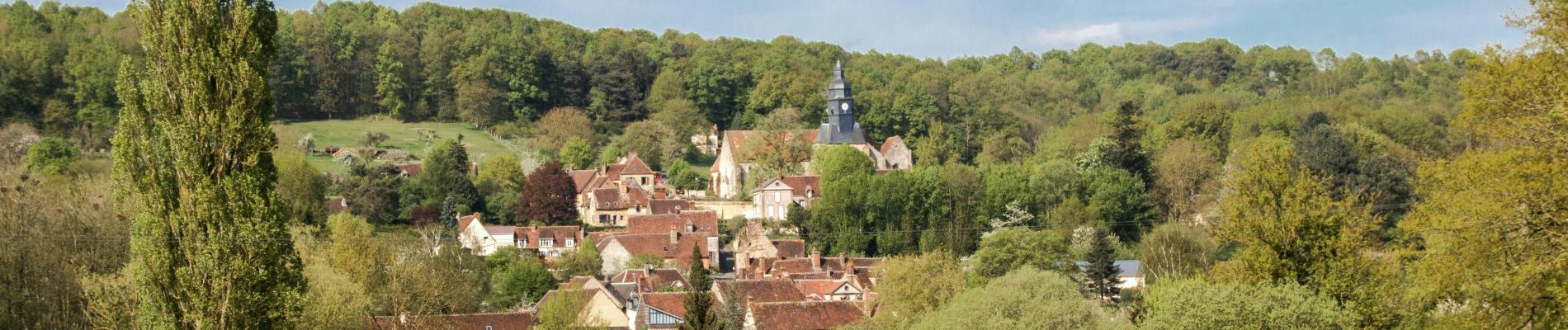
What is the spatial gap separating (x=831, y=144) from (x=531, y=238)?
24.4 meters

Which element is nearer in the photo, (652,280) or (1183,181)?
(652,280)

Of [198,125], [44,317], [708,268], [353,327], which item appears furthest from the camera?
[708,268]

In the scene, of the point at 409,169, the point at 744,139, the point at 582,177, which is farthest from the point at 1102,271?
the point at 409,169

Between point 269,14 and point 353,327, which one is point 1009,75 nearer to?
point 353,327

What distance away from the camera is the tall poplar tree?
1831 centimetres

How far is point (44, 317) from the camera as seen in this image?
1278 inches

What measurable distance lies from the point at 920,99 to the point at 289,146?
140ft

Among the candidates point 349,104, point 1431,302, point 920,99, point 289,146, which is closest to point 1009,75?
point 920,99

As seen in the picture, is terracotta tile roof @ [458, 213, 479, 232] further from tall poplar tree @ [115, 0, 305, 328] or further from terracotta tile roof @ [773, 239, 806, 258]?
tall poplar tree @ [115, 0, 305, 328]

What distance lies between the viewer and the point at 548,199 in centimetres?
6850

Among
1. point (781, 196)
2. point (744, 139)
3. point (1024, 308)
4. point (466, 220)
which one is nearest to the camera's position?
point (1024, 308)

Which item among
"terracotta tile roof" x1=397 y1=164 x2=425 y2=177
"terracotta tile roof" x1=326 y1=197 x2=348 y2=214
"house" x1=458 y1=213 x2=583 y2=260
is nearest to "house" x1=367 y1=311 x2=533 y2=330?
"house" x1=458 y1=213 x2=583 y2=260

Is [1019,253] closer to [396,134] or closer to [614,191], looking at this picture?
[614,191]

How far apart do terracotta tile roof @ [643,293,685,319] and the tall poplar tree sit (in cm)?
2795
